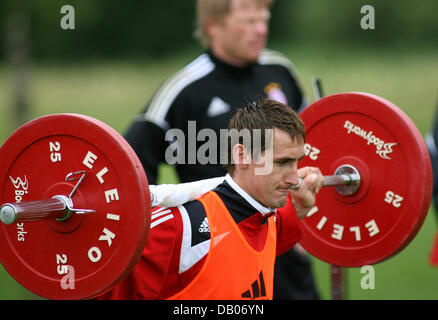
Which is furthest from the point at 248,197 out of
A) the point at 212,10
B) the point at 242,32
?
the point at 212,10

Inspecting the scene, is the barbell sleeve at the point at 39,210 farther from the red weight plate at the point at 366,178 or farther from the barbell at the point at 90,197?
the red weight plate at the point at 366,178

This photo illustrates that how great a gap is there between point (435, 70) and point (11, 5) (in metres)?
12.8

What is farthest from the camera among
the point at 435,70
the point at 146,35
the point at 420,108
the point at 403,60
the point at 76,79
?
the point at 146,35

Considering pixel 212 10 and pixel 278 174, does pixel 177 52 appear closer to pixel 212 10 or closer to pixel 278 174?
pixel 212 10

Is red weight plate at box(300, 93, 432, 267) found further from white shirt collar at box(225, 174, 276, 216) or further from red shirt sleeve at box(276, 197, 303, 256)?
white shirt collar at box(225, 174, 276, 216)

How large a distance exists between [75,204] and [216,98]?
184 centimetres

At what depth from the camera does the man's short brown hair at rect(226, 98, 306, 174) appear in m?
2.60

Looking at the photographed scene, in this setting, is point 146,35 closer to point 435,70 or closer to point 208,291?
point 435,70

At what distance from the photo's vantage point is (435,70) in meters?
17.1

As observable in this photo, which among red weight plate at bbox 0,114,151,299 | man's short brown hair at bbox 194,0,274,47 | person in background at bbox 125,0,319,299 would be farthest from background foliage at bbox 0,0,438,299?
red weight plate at bbox 0,114,151,299

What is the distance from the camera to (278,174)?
2584 mm

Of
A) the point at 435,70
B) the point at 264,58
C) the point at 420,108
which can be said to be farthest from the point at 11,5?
the point at 435,70

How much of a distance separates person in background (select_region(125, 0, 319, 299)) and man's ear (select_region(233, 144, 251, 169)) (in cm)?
136

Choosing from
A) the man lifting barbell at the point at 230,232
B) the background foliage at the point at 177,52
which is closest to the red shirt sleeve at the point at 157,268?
the man lifting barbell at the point at 230,232
